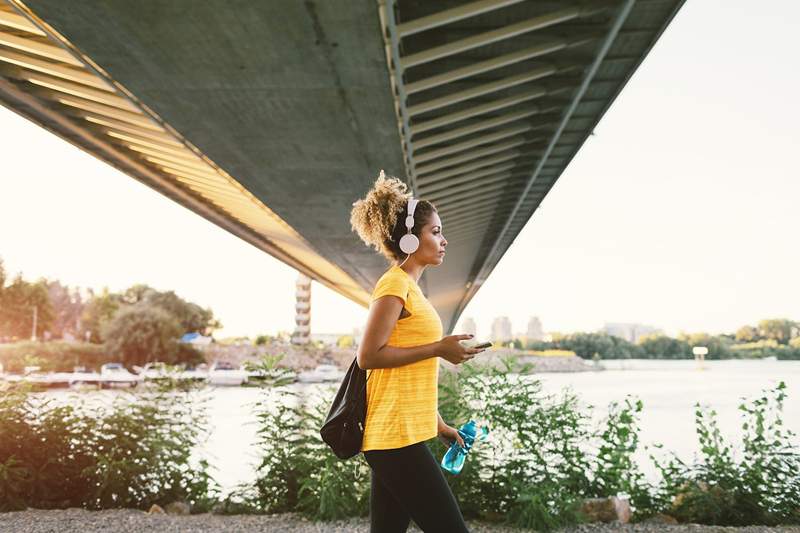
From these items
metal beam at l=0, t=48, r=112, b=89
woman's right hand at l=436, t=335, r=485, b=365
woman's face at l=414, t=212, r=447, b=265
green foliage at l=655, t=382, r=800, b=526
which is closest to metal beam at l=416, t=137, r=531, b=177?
metal beam at l=0, t=48, r=112, b=89

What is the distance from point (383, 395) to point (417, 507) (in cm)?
34

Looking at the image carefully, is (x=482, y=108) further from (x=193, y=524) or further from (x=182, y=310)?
(x=182, y=310)

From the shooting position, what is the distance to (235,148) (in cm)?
948

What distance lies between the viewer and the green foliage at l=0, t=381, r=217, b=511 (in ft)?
18.5

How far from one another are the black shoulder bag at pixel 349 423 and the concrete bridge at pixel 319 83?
12.7ft

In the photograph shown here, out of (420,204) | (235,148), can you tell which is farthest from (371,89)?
(420,204)

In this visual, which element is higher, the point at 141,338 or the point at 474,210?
the point at 474,210

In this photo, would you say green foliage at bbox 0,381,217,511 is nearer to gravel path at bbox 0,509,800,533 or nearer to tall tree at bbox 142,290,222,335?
gravel path at bbox 0,509,800,533

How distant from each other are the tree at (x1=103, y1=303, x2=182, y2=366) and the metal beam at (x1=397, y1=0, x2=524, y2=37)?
42.9 m

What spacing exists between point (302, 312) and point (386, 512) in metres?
56.6

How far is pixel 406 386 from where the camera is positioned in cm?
233

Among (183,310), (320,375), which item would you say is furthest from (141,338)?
(320,375)

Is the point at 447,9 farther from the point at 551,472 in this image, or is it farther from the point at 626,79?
the point at 551,472

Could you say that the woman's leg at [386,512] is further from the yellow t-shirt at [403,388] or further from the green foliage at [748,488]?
the green foliage at [748,488]
